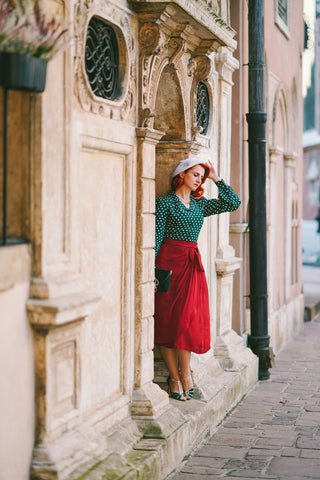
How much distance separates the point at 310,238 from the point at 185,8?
2925cm

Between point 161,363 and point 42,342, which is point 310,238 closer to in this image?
point 161,363

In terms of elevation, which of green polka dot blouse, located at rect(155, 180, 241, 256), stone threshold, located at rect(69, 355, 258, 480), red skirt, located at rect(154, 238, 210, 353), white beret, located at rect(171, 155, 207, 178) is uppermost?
white beret, located at rect(171, 155, 207, 178)

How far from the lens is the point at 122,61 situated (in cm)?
565

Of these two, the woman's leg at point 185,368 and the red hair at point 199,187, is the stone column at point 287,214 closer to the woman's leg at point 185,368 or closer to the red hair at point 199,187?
the red hair at point 199,187

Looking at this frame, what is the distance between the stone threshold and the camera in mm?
5016

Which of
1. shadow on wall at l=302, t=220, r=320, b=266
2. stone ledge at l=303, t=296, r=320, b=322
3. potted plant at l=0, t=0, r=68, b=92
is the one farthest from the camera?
shadow on wall at l=302, t=220, r=320, b=266

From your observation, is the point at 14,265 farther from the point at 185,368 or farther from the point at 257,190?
the point at 257,190

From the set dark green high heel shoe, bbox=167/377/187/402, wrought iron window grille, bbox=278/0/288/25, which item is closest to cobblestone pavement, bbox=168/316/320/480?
dark green high heel shoe, bbox=167/377/187/402

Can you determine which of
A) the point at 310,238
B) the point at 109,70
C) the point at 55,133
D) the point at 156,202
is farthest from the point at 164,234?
the point at 310,238

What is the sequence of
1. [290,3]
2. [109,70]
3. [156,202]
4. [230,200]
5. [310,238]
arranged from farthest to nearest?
[310,238]
[290,3]
[230,200]
[156,202]
[109,70]

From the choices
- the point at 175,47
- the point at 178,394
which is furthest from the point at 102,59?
the point at 178,394

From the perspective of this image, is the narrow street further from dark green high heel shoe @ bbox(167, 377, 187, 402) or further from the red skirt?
the red skirt

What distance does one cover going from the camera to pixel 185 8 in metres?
5.84

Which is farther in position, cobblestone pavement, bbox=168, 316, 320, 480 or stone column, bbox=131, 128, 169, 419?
cobblestone pavement, bbox=168, 316, 320, 480
